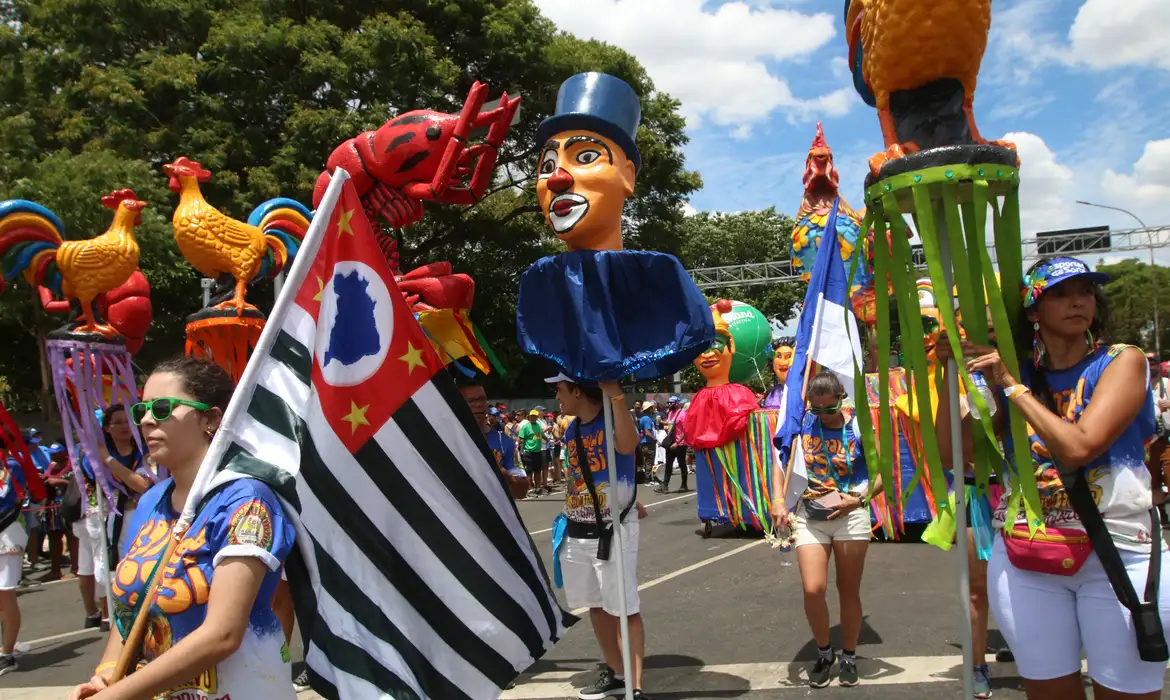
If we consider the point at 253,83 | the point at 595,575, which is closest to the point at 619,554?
the point at 595,575

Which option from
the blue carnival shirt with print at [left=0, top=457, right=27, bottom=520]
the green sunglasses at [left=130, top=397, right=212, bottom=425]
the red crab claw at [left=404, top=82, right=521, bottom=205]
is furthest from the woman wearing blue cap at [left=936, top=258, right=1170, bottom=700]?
the blue carnival shirt with print at [left=0, top=457, right=27, bottom=520]

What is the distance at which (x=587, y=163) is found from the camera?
408 cm

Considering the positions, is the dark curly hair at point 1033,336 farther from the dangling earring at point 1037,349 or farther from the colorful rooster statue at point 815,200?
the colorful rooster statue at point 815,200

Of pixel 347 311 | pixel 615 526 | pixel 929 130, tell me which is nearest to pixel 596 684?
pixel 615 526

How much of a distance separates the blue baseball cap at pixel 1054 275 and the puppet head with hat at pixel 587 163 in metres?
1.91

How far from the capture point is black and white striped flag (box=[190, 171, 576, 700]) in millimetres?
2215

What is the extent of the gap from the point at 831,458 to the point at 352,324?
124 inches

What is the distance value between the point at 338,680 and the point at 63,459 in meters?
10.5

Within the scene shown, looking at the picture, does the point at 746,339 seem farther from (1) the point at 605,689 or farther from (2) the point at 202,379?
(2) the point at 202,379

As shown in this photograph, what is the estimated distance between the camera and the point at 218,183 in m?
15.8

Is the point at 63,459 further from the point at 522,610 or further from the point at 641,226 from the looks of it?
the point at 641,226

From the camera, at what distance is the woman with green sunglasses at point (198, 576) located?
1.87 meters

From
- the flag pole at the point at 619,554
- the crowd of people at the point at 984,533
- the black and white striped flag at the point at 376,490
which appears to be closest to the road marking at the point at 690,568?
the crowd of people at the point at 984,533

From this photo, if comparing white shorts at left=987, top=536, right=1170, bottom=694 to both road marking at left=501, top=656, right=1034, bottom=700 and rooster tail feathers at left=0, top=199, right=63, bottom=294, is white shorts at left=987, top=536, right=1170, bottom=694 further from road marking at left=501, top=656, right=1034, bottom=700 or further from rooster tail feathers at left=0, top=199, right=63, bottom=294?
rooster tail feathers at left=0, top=199, right=63, bottom=294
